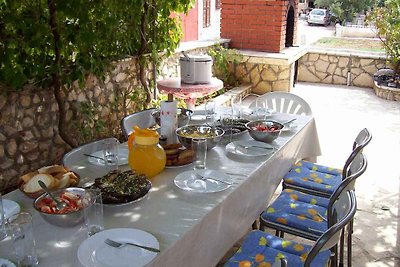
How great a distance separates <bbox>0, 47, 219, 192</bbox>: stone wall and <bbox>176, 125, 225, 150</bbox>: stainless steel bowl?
1.14 metres

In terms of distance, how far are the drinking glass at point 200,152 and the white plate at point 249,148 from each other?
211 mm

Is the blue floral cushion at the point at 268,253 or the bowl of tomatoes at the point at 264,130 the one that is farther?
the bowl of tomatoes at the point at 264,130

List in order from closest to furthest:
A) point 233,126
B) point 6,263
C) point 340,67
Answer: point 6,263
point 233,126
point 340,67

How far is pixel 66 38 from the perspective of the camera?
2896 mm

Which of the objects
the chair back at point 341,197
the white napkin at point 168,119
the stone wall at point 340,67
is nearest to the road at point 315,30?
the stone wall at point 340,67

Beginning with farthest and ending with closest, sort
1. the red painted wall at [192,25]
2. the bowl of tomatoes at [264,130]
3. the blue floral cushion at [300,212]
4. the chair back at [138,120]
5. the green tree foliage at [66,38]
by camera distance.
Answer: the red painted wall at [192,25] < the chair back at [138,120] < the green tree foliage at [66,38] < the bowl of tomatoes at [264,130] < the blue floral cushion at [300,212]

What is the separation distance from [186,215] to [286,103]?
73.7 inches

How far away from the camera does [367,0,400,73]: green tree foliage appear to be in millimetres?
6297

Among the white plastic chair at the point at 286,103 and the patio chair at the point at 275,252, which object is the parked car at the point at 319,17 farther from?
the patio chair at the point at 275,252

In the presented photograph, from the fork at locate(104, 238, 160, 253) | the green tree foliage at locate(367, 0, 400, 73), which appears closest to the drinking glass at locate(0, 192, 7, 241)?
the fork at locate(104, 238, 160, 253)

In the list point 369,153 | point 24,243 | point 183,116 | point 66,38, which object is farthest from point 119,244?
point 369,153

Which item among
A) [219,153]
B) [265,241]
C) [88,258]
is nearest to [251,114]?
[219,153]

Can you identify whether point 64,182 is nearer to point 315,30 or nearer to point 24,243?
point 24,243

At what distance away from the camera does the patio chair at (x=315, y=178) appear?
238 cm
